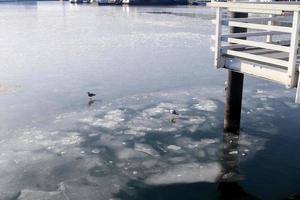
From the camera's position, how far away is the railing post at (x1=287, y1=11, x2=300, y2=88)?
8625 mm

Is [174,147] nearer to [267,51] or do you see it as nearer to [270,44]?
[267,51]

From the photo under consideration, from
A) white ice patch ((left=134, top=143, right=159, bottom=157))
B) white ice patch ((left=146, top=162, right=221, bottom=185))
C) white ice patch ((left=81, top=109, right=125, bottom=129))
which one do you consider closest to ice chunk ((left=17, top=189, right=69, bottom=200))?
white ice patch ((left=146, top=162, right=221, bottom=185))

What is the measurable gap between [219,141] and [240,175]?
7.87 feet

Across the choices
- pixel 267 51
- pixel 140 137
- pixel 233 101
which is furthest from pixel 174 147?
pixel 267 51

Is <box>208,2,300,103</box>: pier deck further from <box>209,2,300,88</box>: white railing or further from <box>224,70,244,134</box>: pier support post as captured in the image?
<box>224,70,244,134</box>: pier support post

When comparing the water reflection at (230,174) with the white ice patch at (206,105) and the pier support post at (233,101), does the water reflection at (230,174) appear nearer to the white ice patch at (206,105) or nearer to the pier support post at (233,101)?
the pier support post at (233,101)

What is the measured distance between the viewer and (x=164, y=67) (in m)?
26.1

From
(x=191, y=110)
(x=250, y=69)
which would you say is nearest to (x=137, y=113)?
(x=191, y=110)

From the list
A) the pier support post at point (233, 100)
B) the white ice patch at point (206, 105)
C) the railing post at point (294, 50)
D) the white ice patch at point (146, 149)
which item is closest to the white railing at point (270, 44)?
the railing post at point (294, 50)

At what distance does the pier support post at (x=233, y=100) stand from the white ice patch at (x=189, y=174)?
269cm

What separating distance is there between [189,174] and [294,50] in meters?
4.54

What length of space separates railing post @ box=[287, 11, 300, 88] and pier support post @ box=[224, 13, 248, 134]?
4411 mm

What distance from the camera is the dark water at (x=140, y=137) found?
1060 centimetres

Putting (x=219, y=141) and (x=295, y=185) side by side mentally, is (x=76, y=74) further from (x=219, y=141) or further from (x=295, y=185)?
(x=295, y=185)
